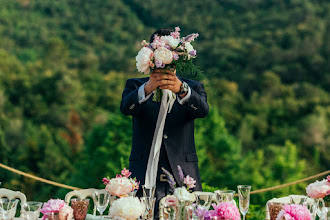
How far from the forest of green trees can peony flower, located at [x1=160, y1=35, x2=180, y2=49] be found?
59.2ft

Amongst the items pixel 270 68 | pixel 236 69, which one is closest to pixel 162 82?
pixel 236 69

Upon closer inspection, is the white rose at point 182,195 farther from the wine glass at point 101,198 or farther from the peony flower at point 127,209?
the wine glass at point 101,198

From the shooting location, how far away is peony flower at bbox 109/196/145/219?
2.09 meters

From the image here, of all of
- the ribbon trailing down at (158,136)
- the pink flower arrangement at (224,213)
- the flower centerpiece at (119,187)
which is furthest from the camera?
the ribbon trailing down at (158,136)

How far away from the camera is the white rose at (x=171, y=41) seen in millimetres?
2578

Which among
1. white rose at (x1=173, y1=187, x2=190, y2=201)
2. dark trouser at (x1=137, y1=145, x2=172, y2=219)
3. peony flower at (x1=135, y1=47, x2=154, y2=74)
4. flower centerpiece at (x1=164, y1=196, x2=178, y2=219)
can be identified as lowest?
flower centerpiece at (x1=164, y1=196, x2=178, y2=219)

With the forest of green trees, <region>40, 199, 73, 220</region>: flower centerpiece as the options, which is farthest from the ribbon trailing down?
the forest of green trees

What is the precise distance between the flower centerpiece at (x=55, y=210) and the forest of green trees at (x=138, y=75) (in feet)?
60.4

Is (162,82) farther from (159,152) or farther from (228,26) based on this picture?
(228,26)

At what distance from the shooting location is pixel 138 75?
2173 cm

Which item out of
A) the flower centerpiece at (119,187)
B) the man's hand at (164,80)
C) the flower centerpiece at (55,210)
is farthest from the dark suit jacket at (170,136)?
the flower centerpiece at (55,210)

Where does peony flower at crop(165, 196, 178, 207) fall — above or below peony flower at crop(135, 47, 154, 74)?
below

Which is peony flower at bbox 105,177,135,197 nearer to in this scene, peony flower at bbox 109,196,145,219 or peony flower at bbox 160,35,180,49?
peony flower at bbox 109,196,145,219

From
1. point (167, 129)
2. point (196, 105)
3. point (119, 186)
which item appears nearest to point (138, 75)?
point (167, 129)
